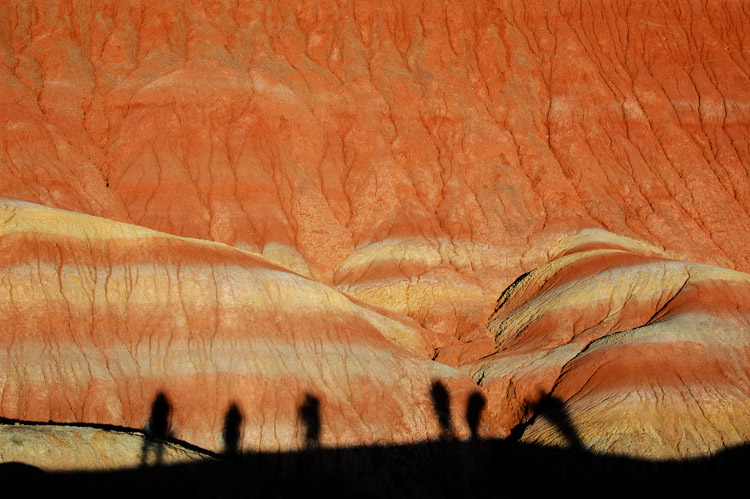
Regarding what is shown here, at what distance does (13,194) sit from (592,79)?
133 ft

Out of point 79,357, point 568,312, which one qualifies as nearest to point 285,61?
point 568,312

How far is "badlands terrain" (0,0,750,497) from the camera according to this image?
88.3ft

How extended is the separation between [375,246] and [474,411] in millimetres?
17570

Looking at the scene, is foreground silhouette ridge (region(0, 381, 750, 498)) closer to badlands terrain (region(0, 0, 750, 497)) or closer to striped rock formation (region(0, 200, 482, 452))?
badlands terrain (region(0, 0, 750, 497))

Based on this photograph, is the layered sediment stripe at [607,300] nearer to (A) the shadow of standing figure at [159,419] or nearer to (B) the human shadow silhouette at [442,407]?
(B) the human shadow silhouette at [442,407]

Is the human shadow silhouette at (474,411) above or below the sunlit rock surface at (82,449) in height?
above

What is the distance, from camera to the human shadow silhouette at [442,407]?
1194 inches

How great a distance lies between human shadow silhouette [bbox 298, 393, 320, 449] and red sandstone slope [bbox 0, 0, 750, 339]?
43.6 feet

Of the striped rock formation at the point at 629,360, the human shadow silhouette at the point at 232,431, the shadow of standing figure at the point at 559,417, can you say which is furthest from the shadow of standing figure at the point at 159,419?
the shadow of standing figure at the point at 559,417

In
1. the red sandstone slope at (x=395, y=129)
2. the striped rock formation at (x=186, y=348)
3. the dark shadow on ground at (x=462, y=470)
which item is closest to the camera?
the dark shadow on ground at (x=462, y=470)

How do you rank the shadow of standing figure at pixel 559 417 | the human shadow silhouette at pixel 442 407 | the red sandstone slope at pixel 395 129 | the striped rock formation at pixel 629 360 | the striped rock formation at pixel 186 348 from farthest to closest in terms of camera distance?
the red sandstone slope at pixel 395 129
the human shadow silhouette at pixel 442 407
the shadow of standing figure at pixel 559 417
the striped rock formation at pixel 629 360
the striped rock formation at pixel 186 348

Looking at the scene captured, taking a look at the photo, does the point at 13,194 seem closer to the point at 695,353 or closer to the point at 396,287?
the point at 396,287

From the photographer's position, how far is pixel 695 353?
3012 cm

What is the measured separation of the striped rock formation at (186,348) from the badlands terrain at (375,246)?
A: 95 mm
